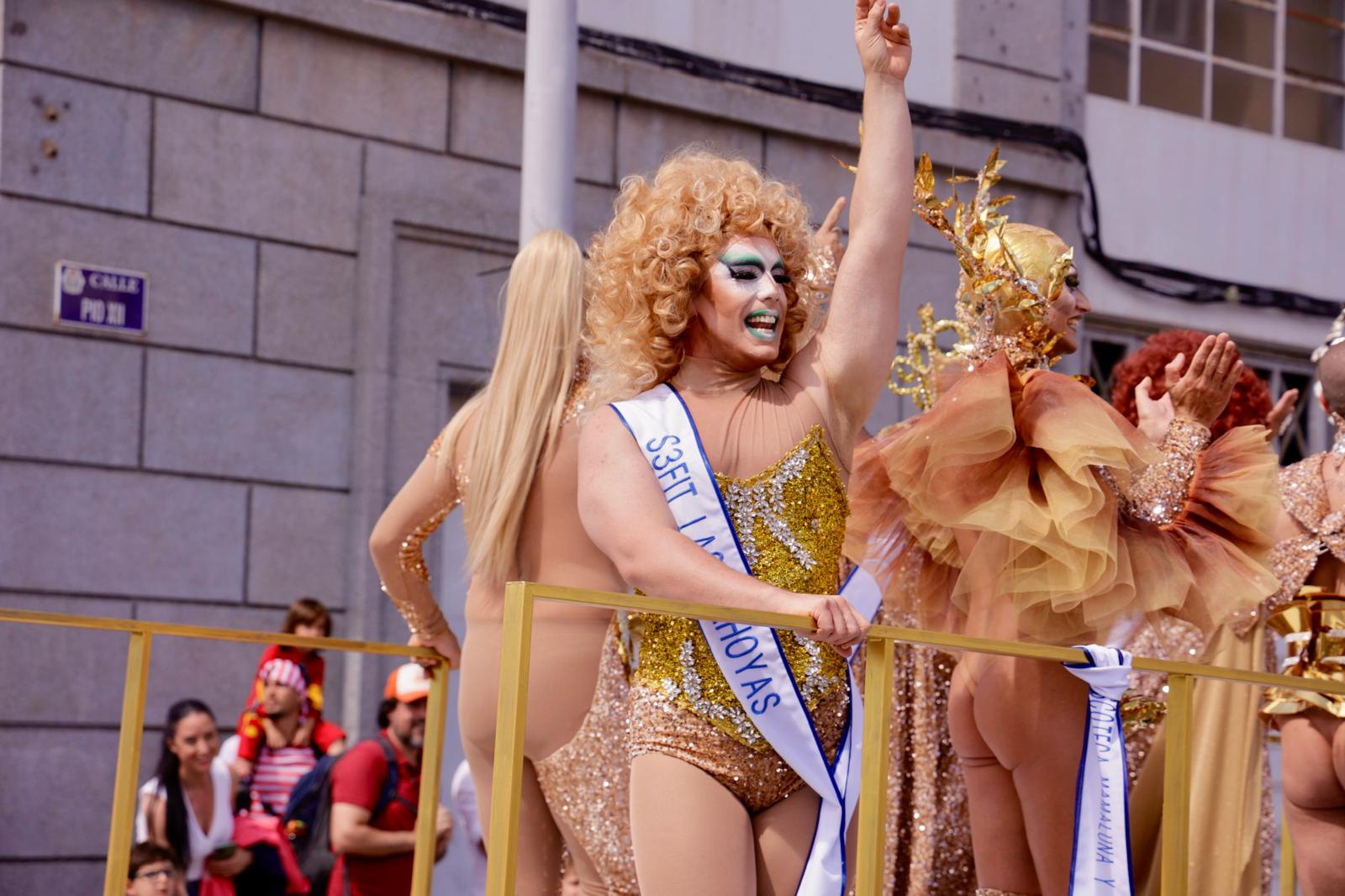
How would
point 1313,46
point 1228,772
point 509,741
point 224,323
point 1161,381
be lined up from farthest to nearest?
1. point 1313,46
2. point 224,323
3. point 1228,772
4. point 1161,381
5. point 509,741

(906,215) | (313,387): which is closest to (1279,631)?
(906,215)

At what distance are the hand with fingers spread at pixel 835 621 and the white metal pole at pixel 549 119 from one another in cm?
338

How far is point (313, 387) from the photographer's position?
795 cm

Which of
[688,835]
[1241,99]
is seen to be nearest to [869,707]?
[688,835]

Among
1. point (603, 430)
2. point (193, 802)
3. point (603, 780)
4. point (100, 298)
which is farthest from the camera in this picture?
point (100, 298)

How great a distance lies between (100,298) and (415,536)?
3.36 metres

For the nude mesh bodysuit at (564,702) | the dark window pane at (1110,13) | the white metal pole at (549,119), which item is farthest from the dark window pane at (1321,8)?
the nude mesh bodysuit at (564,702)

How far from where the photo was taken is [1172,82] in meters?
11.2

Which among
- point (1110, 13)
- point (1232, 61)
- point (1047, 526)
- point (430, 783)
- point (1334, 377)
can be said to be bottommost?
point (430, 783)

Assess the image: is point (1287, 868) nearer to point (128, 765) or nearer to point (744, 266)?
point (744, 266)

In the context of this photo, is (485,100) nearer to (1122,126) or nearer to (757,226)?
(1122,126)

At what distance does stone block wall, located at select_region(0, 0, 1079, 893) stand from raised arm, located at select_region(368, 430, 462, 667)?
3055 mm

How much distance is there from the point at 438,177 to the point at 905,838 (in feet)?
14.7

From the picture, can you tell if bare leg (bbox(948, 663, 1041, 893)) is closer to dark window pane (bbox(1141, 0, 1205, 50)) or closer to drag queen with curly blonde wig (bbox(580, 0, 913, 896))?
drag queen with curly blonde wig (bbox(580, 0, 913, 896))
